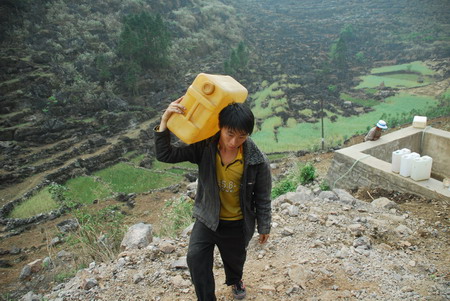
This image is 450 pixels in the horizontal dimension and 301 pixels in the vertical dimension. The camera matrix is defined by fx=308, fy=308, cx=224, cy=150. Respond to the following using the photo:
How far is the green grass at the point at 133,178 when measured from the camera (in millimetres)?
14133

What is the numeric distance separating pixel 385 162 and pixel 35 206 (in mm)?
12730

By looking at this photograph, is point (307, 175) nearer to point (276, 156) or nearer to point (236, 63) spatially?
point (276, 156)

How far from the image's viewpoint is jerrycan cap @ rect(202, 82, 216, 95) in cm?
167

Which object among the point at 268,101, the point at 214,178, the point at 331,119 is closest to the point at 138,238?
the point at 214,178

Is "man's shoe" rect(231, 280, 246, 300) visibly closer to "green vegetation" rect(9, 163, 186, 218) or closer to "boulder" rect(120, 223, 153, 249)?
"boulder" rect(120, 223, 153, 249)

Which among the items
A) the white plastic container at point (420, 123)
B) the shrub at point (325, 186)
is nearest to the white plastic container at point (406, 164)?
the shrub at point (325, 186)

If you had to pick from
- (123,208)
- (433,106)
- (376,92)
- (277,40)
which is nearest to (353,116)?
(433,106)

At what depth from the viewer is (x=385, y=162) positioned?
4.76 m

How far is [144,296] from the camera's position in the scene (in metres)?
2.56

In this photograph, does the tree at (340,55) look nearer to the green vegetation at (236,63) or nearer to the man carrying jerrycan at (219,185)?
the green vegetation at (236,63)

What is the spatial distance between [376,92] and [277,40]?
61.3 ft

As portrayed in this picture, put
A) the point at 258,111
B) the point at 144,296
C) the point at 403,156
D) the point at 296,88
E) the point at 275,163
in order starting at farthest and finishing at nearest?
the point at 296,88 → the point at 258,111 → the point at 275,163 → the point at 403,156 → the point at 144,296

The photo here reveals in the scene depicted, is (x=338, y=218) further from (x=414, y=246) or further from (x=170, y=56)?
(x=170, y=56)

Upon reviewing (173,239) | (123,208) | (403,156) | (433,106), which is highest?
(403,156)
